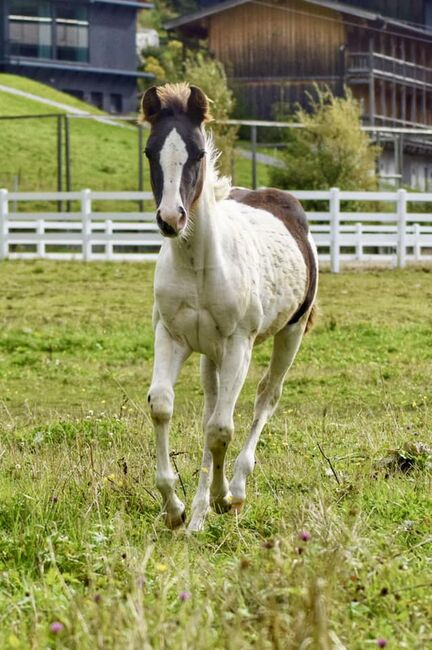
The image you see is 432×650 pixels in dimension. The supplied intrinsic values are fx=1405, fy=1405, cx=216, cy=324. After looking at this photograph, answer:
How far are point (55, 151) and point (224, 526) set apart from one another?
44066 millimetres

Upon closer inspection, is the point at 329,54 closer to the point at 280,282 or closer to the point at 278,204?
the point at 278,204

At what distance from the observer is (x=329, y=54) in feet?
184

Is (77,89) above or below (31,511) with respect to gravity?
above

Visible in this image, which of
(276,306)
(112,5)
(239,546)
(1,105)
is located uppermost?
(112,5)

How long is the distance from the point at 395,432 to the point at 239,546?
309cm

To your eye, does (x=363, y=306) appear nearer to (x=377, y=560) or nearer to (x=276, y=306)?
(x=276, y=306)

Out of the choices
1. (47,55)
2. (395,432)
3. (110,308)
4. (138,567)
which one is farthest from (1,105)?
(138,567)

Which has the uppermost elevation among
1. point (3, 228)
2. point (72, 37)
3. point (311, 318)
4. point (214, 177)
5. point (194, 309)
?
point (72, 37)

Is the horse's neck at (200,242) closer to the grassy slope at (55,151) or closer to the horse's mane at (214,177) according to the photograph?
the horse's mane at (214,177)

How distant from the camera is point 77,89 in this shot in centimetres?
6175

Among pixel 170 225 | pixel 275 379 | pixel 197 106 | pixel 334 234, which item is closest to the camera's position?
pixel 170 225

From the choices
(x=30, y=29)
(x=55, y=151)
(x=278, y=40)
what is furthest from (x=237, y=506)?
(x=30, y=29)

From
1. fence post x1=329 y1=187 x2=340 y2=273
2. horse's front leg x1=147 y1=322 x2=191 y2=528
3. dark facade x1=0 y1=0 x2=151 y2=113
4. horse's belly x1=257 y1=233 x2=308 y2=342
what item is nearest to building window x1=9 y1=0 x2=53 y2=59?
dark facade x1=0 y1=0 x2=151 y2=113

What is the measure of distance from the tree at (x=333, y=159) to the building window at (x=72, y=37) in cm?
2191
